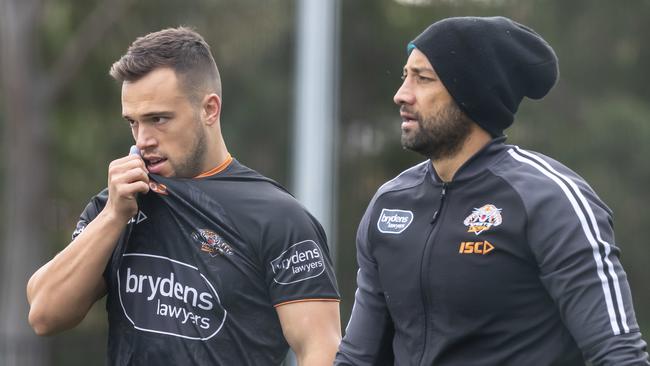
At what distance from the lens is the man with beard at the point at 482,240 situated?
3.23m

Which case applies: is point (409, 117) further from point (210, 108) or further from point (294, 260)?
point (210, 108)

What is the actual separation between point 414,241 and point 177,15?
14.3 m

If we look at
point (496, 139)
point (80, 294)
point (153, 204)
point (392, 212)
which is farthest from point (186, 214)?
point (496, 139)

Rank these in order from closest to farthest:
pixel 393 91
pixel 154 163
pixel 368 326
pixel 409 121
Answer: pixel 409 121, pixel 368 326, pixel 154 163, pixel 393 91

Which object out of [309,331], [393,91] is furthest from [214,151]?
[393,91]

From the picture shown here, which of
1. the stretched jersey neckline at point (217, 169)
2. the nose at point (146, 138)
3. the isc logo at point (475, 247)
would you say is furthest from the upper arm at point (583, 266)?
the nose at point (146, 138)

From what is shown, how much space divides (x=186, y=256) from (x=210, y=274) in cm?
11

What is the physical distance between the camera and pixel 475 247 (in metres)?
3.40

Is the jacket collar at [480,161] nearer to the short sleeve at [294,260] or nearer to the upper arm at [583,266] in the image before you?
the upper arm at [583,266]

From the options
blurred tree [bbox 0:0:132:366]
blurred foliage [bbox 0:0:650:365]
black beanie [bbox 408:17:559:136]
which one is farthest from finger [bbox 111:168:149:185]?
blurred tree [bbox 0:0:132:366]

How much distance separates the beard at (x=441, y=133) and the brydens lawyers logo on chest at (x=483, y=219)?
215 millimetres

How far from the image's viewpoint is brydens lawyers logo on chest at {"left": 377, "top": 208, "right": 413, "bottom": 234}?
3.60 metres

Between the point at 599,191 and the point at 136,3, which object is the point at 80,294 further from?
the point at 136,3

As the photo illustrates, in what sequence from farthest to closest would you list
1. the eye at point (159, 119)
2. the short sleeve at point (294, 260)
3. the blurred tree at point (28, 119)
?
the blurred tree at point (28, 119) < the eye at point (159, 119) < the short sleeve at point (294, 260)
